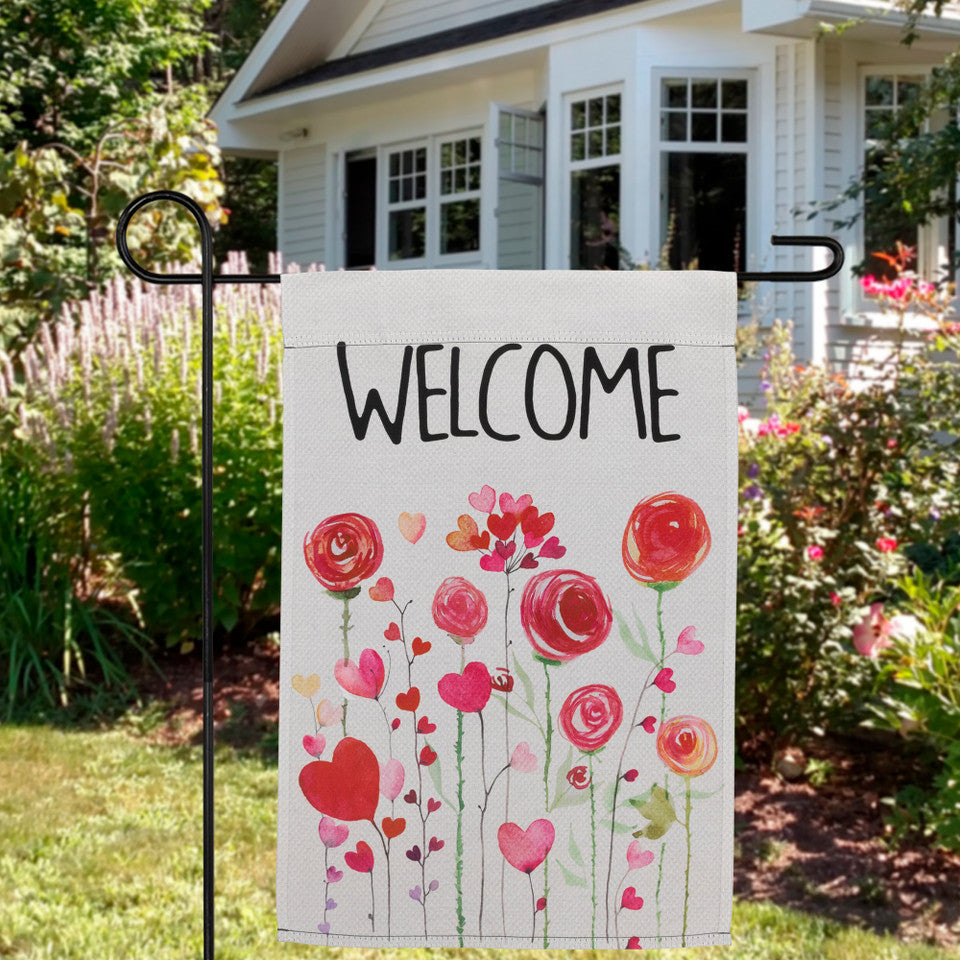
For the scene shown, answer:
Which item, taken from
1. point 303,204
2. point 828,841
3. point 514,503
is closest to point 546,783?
point 514,503

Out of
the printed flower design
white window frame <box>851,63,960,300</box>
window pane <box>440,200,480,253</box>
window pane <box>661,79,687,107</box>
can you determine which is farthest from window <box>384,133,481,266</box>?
the printed flower design

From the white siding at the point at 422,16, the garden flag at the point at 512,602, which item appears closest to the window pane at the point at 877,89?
the white siding at the point at 422,16

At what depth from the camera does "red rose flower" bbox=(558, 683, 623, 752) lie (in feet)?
5.20

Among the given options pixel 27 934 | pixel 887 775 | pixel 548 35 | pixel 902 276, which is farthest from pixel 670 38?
pixel 27 934

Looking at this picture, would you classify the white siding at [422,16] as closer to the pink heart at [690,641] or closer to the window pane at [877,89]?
the window pane at [877,89]

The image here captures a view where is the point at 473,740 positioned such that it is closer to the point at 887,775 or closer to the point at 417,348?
the point at 417,348

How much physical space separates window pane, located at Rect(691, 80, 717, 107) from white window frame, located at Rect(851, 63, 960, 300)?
1049mm

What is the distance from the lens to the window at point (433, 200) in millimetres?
11711

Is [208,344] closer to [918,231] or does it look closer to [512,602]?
[512,602]

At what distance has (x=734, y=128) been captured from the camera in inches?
370

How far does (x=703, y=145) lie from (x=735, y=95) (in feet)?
1.50

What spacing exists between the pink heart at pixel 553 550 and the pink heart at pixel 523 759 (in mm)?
241

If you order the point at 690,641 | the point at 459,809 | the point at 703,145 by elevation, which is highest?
the point at 703,145

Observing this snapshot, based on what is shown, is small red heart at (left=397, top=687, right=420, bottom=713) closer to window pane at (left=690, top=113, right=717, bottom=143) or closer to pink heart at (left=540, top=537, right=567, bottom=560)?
A: pink heart at (left=540, top=537, right=567, bottom=560)
